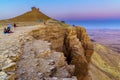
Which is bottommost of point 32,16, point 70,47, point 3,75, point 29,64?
point 70,47

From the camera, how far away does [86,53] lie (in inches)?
1678

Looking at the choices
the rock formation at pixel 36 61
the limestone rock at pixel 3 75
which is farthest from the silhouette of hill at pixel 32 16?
the limestone rock at pixel 3 75

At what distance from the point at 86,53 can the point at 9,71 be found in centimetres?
3014

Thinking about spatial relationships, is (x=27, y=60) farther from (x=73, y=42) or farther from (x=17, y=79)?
(x=73, y=42)

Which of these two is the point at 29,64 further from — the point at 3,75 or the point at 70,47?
the point at 70,47

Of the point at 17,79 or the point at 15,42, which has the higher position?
the point at 15,42

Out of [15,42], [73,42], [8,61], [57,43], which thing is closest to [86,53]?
[73,42]

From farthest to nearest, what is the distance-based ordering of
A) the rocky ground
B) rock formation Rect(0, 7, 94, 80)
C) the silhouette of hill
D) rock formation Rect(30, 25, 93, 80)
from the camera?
the silhouette of hill
rock formation Rect(30, 25, 93, 80)
rock formation Rect(0, 7, 94, 80)
the rocky ground

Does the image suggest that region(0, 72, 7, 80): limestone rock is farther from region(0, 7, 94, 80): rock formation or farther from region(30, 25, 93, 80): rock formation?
region(30, 25, 93, 80): rock formation

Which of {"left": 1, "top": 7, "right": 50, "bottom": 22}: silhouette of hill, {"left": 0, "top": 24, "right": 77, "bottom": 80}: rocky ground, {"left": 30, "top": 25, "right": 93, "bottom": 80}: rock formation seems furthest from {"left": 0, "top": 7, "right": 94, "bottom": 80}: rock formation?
{"left": 1, "top": 7, "right": 50, "bottom": 22}: silhouette of hill

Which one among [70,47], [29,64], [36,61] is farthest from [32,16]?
[29,64]

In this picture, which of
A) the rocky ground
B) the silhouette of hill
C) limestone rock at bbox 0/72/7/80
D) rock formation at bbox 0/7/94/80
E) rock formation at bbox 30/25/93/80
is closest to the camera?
limestone rock at bbox 0/72/7/80

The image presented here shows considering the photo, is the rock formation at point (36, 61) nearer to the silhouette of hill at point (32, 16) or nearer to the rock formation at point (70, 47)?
→ the rock formation at point (70, 47)

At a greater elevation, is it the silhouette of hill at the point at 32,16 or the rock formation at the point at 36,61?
the silhouette of hill at the point at 32,16
